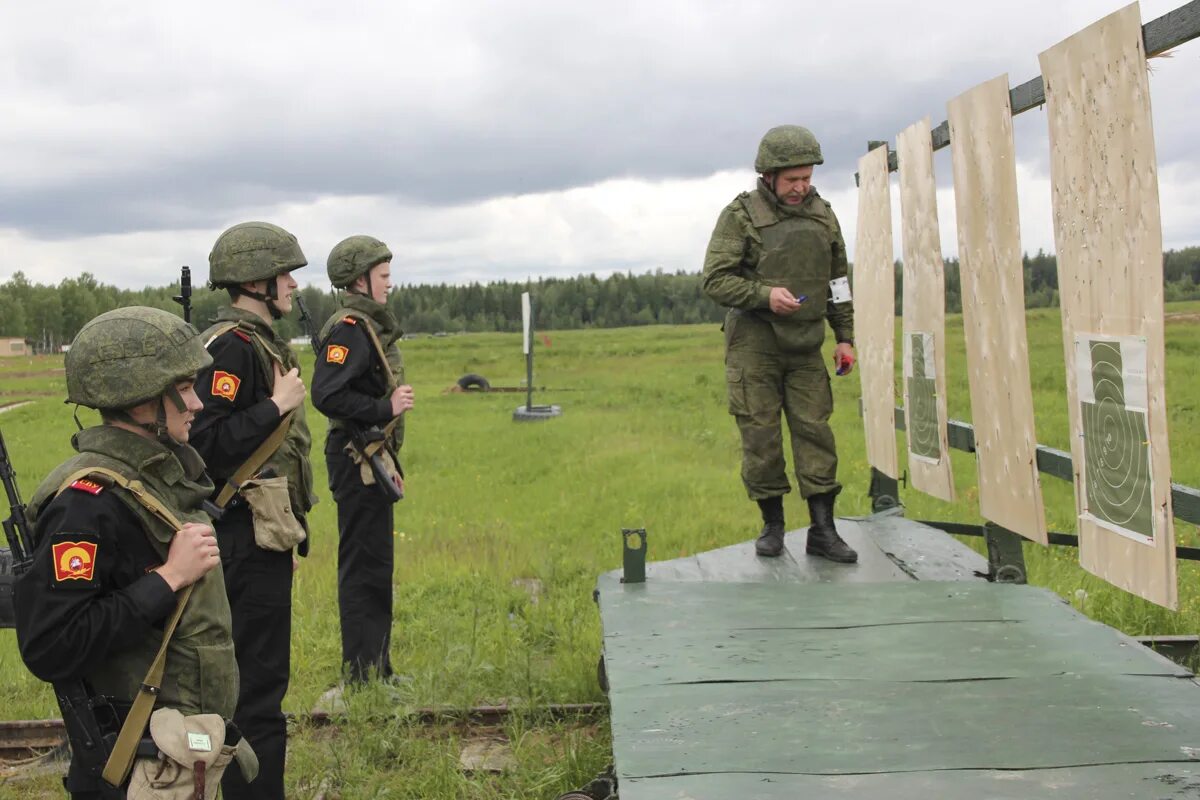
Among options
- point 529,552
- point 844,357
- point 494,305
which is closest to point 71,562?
point 844,357

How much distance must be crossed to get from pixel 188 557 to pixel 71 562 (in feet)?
0.93

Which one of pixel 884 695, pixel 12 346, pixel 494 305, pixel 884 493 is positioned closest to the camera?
pixel 884 695

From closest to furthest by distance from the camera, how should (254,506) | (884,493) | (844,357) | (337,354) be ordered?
(254,506) → (337,354) → (844,357) → (884,493)

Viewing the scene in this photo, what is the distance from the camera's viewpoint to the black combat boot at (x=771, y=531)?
22.1 ft

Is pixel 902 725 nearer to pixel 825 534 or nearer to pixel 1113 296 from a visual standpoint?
pixel 1113 296

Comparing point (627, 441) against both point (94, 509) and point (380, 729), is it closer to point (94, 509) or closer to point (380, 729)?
point (380, 729)

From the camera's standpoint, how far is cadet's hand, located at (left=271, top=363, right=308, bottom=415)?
4.33 metres

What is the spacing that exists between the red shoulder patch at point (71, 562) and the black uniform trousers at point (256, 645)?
1.34 meters

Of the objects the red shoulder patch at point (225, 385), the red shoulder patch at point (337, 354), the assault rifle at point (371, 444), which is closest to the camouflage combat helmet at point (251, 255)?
the red shoulder patch at point (225, 385)

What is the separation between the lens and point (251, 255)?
459cm

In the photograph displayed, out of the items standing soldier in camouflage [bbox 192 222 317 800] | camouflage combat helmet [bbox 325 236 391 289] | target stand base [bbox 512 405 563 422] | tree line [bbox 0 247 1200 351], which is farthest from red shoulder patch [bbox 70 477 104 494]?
tree line [bbox 0 247 1200 351]

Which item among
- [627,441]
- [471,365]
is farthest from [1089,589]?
[471,365]

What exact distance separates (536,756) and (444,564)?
4188 millimetres

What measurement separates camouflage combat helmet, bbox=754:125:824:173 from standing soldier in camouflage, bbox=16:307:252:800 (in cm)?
373
